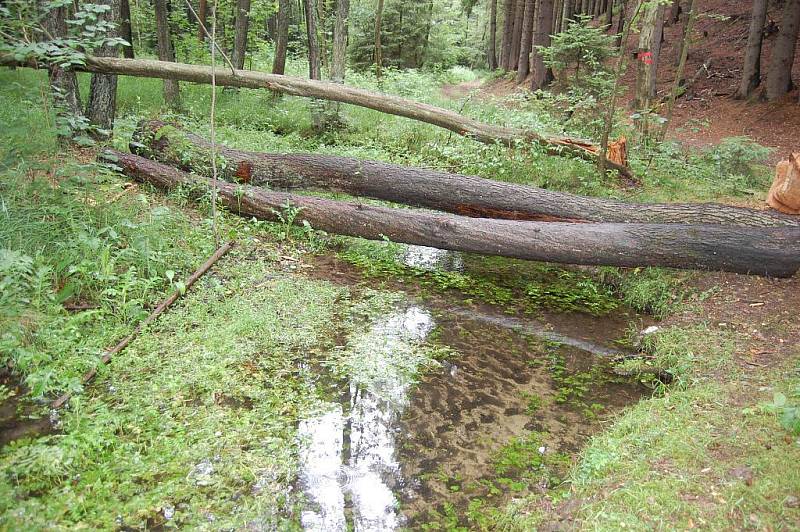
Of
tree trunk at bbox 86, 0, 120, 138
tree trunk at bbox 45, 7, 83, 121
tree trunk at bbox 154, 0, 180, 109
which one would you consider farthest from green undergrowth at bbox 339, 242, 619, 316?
tree trunk at bbox 154, 0, 180, 109

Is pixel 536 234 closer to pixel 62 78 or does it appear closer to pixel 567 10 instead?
pixel 62 78

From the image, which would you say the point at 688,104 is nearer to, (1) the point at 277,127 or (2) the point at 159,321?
(1) the point at 277,127

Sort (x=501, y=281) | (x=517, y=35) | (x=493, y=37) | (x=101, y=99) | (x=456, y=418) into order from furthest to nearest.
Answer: (x=493, y=37)
(x=517, y=35)
(x=101, y=99)
(x=501, y=281)
(x=456, y=418)

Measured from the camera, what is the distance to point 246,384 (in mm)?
4496

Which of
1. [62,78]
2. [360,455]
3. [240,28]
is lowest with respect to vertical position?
[360,455]

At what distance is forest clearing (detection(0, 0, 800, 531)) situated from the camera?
338cm

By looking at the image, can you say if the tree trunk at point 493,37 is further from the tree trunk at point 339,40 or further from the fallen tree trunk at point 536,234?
the fallen tree trunk at point 536,234

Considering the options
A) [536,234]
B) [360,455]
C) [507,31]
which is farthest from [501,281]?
[507,31]

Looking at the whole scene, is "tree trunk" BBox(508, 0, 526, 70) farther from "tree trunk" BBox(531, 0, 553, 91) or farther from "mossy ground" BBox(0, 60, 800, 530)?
"mossy ground" BBox(0, 60, 800, 530)

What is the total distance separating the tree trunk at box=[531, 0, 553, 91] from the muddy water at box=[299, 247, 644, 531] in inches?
545

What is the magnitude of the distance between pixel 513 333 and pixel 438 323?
872 mm

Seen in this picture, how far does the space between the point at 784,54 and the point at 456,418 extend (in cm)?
1543

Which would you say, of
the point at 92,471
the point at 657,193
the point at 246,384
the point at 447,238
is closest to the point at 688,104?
the point at 657,193

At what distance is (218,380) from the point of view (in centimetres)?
448
